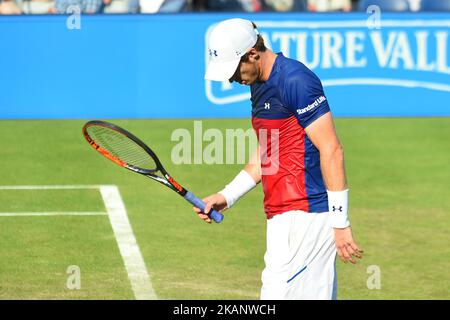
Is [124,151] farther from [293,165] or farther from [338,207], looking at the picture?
[338,207]

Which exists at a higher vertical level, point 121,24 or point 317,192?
point 121,24

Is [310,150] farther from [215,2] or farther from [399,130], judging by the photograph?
[215,2]

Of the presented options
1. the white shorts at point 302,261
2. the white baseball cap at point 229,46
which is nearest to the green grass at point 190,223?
the white shorts at point 302,261

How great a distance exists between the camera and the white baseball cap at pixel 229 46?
6621 mm

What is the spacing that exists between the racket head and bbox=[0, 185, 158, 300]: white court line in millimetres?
1615

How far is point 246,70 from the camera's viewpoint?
6.73 metres

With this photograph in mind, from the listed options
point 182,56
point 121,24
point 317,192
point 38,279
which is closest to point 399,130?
point 182,56

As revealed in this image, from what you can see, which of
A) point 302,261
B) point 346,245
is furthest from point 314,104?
point 302,261

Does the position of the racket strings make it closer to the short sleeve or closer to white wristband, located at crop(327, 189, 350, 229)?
the short sleeve

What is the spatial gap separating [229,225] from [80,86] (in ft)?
19.5

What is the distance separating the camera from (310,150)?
6910mm

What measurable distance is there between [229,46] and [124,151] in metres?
1.58

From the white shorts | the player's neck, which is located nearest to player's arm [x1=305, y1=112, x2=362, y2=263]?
the white shorts

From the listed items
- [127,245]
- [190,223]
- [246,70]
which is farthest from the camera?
[190,223]
